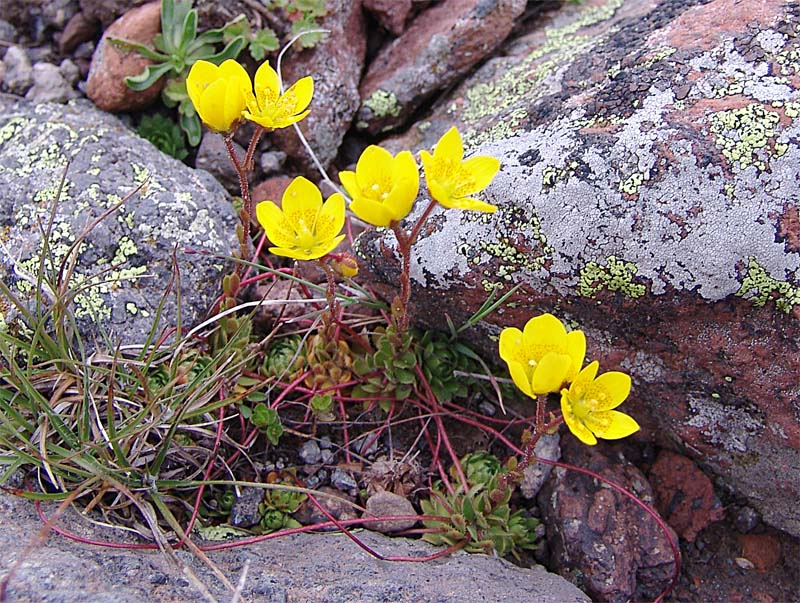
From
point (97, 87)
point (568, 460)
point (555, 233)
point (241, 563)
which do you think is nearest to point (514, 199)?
point (555, 233)

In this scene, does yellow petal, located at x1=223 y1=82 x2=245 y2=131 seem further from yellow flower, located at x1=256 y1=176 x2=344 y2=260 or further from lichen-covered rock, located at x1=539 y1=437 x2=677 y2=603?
lichen-covered rock, located at x1=539 y1=437 x2=677 y2=603

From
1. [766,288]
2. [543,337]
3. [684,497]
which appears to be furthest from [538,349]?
[684,497]

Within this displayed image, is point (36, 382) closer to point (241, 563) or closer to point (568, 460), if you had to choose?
point (241, 563)

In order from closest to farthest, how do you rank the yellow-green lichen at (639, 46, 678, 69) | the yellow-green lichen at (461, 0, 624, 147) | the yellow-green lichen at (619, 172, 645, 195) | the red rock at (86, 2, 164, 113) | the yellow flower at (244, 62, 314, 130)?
the yellow-green lichen at (619, 172, 645, 195)
the yellow flower at (244, 62, 314, 130)
the yellow-green lichen at (639, 46, 678, 69)
the yellow-green lichen at (461, 0, 624, 147)
the red rock at (86, 2, 164, 113)

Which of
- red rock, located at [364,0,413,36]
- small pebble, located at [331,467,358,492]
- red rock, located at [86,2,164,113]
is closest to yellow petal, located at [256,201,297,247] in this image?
small pebble, located at [331,467,358,492]

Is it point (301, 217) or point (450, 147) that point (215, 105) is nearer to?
point (301, 217)

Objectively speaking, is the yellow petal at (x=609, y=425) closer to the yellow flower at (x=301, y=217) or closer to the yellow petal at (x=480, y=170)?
the yellow petal at (x=480, y=170)

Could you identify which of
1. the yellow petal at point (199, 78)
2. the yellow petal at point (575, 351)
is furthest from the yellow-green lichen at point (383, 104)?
the yellow petal at point (575, 351)
